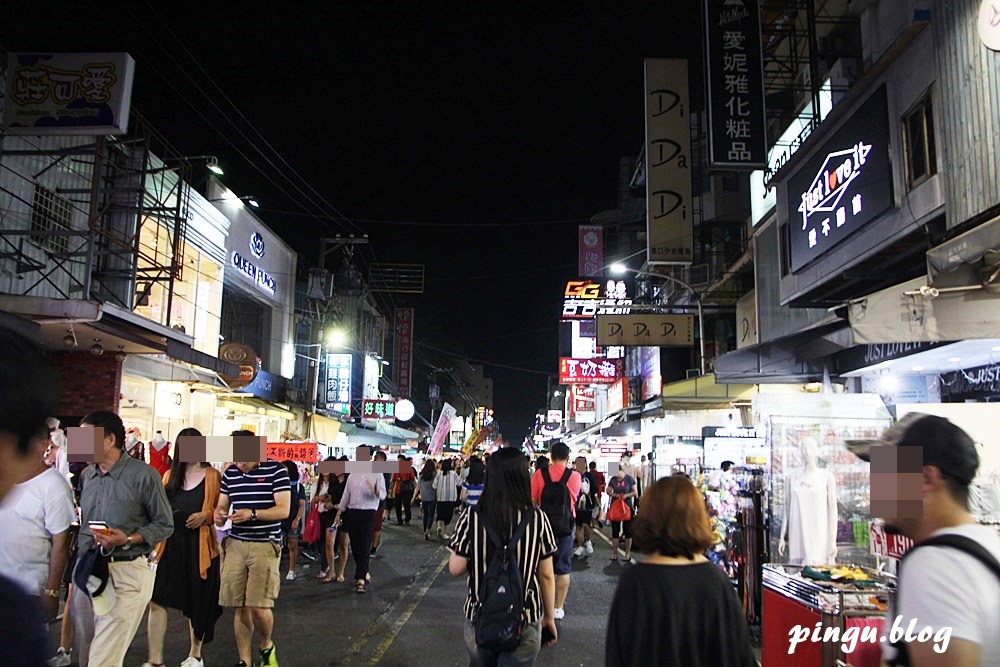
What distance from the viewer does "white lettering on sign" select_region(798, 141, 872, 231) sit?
10.2 metres

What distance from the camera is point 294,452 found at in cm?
1638

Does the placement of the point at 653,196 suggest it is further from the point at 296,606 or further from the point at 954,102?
the point at 296,606

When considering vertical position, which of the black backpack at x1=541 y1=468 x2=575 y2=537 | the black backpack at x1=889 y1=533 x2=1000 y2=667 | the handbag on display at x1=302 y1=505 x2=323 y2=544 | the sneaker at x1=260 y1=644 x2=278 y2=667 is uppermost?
the black backpack at x1=889 y1=533 x2=1000 y2=667

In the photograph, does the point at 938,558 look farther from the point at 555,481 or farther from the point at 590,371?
the point at 590,371

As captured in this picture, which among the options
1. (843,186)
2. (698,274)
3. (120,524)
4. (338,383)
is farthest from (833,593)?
(338,383)

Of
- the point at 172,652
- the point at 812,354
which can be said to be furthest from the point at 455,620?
the point at 812,354

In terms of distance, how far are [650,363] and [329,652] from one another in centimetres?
2757

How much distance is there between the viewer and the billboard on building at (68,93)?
11.9 metres

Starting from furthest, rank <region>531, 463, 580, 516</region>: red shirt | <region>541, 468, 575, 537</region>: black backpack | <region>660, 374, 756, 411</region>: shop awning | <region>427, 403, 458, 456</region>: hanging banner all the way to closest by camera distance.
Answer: <region>427, 403, 458, 456</region>: hanging banner, <region>660, 374, 756, 411</region>: shop awning, <region>531, 463, 580, 516</region>: red shirt, <region>541, 468, 575, 537</region>: black backpack

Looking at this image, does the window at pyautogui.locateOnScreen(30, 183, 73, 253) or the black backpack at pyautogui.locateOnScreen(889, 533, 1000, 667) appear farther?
the window at pyautogui.locateOnScreen(30, 183, 73, 253)

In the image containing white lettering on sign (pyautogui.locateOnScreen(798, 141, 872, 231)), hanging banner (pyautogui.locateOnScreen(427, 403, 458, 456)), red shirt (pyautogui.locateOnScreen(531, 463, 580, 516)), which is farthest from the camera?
hanging banner (pyautogui.locateOnScreen(427, 403, 458, 456))

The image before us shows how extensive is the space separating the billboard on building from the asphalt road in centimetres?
834

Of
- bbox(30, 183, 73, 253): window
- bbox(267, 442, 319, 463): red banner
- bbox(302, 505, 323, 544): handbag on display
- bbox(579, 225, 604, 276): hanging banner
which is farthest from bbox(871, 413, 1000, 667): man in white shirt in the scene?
bbox(579, 225, 604, 276): hanging banner

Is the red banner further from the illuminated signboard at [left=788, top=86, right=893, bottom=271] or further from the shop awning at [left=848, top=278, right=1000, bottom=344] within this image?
the shop awning at [left=848, top=278, right=1000, bottom=344]
